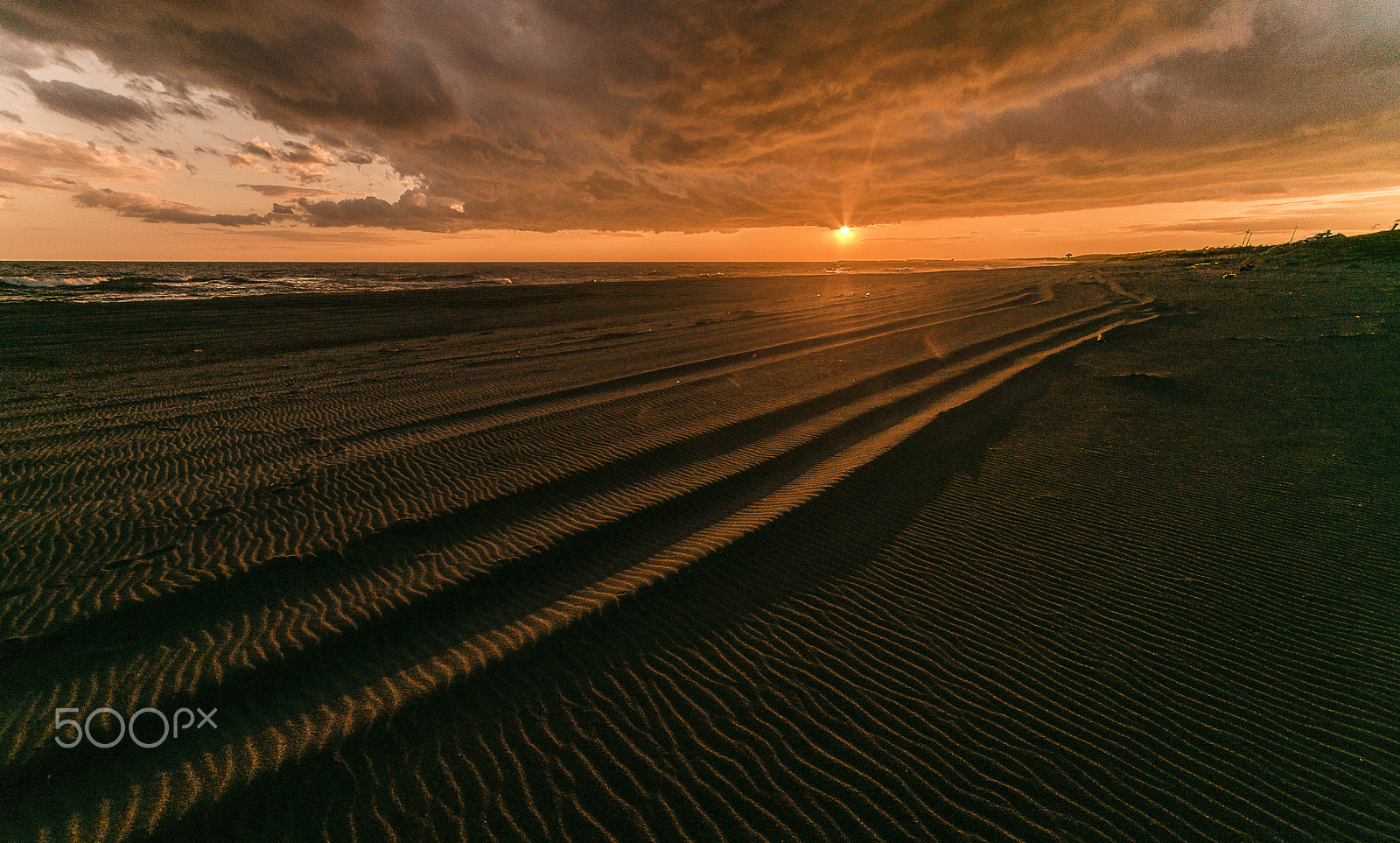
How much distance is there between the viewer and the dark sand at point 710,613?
3.05 m

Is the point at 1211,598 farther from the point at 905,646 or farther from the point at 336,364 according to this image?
the point at 336,364

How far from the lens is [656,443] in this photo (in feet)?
27.0

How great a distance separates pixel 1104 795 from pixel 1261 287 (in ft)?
116

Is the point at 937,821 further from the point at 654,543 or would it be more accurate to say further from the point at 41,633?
the point at 41,633

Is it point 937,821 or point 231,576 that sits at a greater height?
point 231,576

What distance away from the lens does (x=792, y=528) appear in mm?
5934

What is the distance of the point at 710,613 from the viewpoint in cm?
465

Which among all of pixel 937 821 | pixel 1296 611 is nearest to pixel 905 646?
pixel 937 821

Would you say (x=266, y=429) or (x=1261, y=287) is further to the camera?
(x=1261, y=287)

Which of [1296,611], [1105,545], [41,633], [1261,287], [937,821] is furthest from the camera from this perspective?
[1261,287]

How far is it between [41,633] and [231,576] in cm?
115

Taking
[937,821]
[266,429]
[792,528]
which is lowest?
[937,821]

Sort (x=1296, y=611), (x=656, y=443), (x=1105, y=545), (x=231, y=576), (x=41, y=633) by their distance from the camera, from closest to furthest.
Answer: (x=41, y=633) → (x=1296, y=611) → (x=231, y=576) → (x=1105, y=545) → (x=656, y=443)

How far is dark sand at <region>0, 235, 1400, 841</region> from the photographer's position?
3.05 metres
